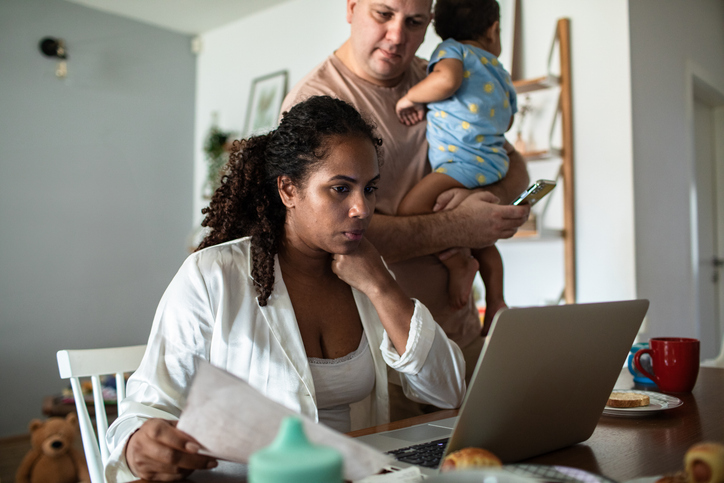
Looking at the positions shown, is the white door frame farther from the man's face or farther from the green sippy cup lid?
the green sippy cup lid

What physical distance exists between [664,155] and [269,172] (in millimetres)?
2830

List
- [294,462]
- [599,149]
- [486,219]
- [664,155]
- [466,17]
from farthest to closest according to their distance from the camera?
1. [664,155]
2. [599,149]
3. [466,17]
4. [486,219]
5. [294,462]

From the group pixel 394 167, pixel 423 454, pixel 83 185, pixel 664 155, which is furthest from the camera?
pixel 83 185

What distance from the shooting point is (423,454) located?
0.86m

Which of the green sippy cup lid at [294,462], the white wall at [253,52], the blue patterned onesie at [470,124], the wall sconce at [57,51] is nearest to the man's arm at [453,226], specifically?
the blue patterned onesie at [470,124]

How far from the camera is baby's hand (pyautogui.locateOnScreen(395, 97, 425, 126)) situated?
174 centimetres

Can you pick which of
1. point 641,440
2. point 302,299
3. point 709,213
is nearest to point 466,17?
point 302,299

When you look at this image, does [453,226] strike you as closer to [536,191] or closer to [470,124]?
[536,191]

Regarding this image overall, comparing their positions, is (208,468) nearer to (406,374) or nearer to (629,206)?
(406,374)

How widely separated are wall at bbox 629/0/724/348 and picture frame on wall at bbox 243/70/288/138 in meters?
2.38

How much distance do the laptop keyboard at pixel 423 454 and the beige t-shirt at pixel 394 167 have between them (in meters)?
0.79

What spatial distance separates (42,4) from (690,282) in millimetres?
4645

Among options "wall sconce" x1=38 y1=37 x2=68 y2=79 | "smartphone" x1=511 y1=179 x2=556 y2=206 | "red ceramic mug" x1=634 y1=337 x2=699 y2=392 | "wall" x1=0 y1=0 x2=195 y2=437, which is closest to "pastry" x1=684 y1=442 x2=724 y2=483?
"red ceramic mug" x1=634 y1=337 x2=699 y2=392

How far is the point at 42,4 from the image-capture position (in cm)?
433
